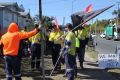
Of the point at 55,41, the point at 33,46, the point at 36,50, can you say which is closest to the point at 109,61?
the point at 55,41

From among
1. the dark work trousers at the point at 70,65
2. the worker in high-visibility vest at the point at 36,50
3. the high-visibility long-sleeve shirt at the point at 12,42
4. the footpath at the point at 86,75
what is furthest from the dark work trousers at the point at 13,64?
the worker in high-visibility vest at the point at 36,50

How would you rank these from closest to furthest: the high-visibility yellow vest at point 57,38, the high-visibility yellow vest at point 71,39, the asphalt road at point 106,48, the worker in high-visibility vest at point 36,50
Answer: the high-visibility yellow vest at point 71,39 → the high-visibility yellow vest at point 57,38 → the worker in high-visibility vest at point 36,50 → the asphalt road at point 106,48

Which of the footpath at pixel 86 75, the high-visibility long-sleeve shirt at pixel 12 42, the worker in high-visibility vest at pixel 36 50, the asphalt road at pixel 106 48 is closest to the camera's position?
the high-visibility long-sleeve shirt at pixel 12 42

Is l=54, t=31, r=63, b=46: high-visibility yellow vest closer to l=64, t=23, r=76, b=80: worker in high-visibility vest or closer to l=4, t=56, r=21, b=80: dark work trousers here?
l=64, t=23, r=76, b=80: worker in high-visibility vest

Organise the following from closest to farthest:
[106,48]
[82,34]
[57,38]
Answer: [57,38], [82,34], [106,48]

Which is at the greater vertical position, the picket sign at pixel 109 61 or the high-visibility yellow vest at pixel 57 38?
the high-visibility yellow vest at pixel 57 38

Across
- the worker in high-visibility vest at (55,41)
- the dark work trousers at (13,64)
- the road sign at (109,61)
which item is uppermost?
the worker in high-visibility vest at (55,41)

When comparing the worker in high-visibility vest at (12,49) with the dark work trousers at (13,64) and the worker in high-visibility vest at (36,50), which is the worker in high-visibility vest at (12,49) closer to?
the dark work trousers at (13,64)

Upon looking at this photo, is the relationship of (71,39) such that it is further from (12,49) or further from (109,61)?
(109,61)

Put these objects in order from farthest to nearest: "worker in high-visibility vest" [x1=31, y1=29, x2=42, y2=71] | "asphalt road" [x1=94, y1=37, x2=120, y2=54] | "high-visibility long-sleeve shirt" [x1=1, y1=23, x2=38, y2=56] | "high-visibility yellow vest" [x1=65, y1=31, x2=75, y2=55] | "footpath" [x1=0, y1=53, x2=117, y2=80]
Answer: "asphalt road" [x1=94, y1=37, x2=120, y2=54] → "worker in high-visibility vest" [x1=31, y1=29, x2=42, y2=71] → "footpath" [x1=0, y1=53, x2=117, y2=80] → "high-visibility yellow vest" [x1=65, y1=31, x2=75, y2=55] → "high-visibility long-sleeve shirt" [x1=1, y1=23, x2=38, y2=56]

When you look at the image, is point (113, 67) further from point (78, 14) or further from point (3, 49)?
point (3, 49)

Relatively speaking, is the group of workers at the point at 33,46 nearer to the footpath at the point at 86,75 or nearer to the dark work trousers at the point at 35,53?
the dark work trousers at the point at 35,53

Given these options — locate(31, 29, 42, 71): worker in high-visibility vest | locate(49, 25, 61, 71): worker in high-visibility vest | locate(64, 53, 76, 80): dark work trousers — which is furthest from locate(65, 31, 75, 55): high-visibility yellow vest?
locate(31, 29, 42, 71): worker in high-visibility vest

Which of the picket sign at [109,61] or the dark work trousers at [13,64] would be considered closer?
the dark work trousers at [13,64]
